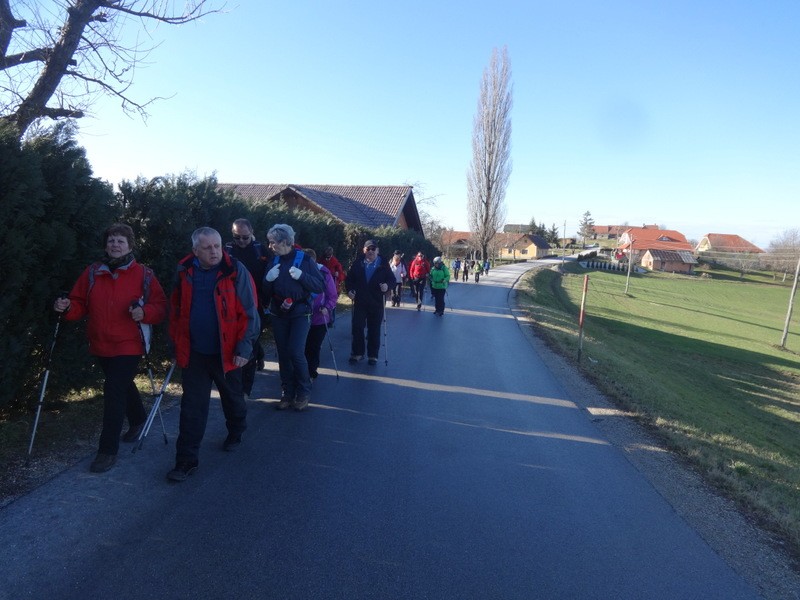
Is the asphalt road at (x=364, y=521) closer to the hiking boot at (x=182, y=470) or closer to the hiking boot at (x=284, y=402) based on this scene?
the hiking boot at (x=182, y=470)

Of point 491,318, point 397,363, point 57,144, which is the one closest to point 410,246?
point 491,318

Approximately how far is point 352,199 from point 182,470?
31568mm

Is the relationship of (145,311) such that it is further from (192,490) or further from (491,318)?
(491,318)

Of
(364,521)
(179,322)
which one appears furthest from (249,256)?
(364,521)

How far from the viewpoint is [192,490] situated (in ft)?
13.6

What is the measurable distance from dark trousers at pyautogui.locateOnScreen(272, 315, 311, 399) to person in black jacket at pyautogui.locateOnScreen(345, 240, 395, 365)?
9.16ft

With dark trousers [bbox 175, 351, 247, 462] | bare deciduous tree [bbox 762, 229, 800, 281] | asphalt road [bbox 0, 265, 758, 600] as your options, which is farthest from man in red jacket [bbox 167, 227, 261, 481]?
bare deciduous tree [bbox 762, 229, 800, 281]

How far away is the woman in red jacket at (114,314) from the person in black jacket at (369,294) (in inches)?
187

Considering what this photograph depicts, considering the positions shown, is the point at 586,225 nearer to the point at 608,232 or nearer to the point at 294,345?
the point at 608,232

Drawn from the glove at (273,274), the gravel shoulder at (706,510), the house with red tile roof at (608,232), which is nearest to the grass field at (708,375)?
the gravel shoulder at (706,510)

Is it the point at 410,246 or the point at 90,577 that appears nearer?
the point at 90,577

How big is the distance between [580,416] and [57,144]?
6.28m

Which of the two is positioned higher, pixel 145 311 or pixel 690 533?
pixel 145 311

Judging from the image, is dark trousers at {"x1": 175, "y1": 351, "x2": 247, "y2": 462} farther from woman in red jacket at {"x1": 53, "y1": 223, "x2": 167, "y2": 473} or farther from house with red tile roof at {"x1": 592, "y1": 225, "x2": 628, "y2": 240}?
house with red tile roof at {"x1": 592, "y1": 225, "x2": 628, "y2": 240}
